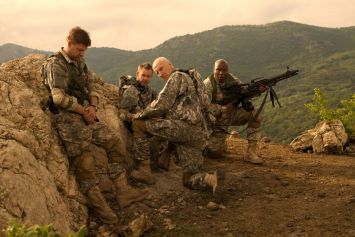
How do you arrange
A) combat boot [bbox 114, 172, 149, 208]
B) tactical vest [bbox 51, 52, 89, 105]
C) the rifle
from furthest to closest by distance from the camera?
the rifle
combat boot [bbox 114, 172, 149, 208]
tactical vest [bbox 51, 52, 89, 105]

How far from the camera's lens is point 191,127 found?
702 cm

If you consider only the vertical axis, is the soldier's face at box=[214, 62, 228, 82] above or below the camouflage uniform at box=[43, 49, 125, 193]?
above

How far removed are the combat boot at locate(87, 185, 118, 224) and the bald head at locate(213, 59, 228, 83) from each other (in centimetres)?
450

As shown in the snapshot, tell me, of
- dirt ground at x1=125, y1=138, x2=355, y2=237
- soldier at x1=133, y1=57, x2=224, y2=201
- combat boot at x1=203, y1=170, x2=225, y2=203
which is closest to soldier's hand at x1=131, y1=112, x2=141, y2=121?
soldier at x1=133, y1=57, x2=224, y2=201

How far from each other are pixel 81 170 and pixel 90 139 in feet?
1.50

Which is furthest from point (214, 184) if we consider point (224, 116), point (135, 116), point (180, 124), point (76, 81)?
point (224, 116)

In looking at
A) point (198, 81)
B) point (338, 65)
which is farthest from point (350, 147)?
point (338, 65)

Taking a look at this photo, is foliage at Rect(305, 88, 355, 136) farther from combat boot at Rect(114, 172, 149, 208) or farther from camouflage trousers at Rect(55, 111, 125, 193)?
camouflage trousers at Rect(55, 111, 125, 193)

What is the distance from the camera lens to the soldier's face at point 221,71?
370 inches

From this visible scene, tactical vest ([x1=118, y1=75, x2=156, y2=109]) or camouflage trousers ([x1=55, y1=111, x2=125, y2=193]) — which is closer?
camouflage trousers ([x1=55, y1=111, x2=125, y2=193])

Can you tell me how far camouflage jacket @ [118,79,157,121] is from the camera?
755 centimetres

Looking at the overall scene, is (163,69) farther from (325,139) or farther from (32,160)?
(325,139)

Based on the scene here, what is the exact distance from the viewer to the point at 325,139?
10625mm

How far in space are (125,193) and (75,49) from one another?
2.36 meters
